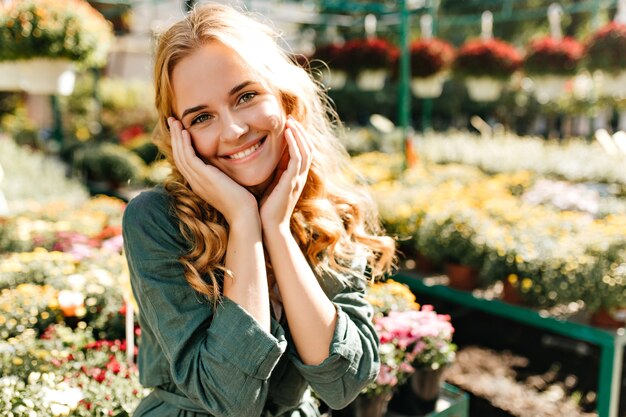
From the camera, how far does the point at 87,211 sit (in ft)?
15.0

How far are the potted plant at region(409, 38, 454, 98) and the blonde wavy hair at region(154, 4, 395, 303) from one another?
19.0 feet

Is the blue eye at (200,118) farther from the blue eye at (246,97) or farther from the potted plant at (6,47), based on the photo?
the potted plant at (6,47)

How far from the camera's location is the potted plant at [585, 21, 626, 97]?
578cm

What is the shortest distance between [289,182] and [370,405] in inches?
43.4

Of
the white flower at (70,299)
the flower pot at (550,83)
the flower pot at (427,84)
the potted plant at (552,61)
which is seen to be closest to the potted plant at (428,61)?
the flower pot at (427,84)

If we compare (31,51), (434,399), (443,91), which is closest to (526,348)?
(434,399)

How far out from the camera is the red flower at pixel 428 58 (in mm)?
7195

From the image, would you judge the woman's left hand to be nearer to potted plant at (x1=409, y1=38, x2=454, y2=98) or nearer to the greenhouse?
the greenhouse

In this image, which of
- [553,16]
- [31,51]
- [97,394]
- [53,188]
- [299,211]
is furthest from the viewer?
[553,16]

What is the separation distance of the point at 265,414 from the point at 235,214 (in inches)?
20.5

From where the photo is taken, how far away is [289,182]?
140cm

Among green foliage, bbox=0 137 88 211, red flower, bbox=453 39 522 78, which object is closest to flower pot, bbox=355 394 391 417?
green foliage, bbox=0 137 88 211

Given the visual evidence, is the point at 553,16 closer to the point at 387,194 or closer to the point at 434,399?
the point at 387,194

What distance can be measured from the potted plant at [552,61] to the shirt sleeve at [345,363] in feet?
20.2
